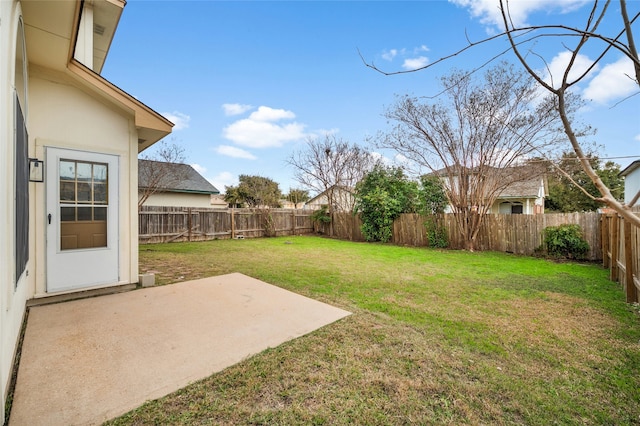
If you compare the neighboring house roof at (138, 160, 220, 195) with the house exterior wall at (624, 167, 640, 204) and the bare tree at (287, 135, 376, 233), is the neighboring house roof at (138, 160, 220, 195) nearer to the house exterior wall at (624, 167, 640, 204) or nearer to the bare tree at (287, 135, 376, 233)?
the bare tree at (287, 135, 376, 233)

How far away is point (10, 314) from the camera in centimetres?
220

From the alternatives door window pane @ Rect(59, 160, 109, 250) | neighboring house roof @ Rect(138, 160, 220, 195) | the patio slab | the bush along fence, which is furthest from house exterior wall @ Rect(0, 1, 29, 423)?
neighboring house roof @ Rect(138, 160, 220, 195)

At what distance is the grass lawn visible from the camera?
1.85 m

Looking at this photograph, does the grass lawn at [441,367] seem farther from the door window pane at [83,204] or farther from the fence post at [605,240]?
the door window pane at [83,204]

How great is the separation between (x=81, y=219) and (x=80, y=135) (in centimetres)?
116

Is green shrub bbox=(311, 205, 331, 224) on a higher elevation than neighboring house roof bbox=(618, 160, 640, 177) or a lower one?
lower

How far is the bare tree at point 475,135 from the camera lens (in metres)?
8.59

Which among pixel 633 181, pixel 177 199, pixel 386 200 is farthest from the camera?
pixel 177 199

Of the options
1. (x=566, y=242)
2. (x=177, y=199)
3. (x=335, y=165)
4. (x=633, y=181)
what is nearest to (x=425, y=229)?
(x=566, y=242)

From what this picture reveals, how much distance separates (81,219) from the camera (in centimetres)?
401

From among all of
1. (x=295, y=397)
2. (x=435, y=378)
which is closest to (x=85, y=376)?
(x=295, y=397)

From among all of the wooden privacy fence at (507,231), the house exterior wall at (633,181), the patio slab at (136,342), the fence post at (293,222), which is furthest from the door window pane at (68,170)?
the house exterior wall at (633,181)

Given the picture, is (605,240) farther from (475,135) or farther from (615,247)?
(475,135)

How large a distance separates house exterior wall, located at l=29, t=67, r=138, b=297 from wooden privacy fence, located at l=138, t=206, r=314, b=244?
26.6 feet
